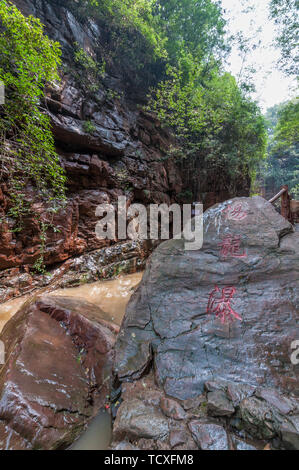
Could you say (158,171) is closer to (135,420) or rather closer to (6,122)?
(6,122)

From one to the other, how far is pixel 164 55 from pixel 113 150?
17.7 feet

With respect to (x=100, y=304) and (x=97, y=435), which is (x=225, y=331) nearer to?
(x=97, y=435)

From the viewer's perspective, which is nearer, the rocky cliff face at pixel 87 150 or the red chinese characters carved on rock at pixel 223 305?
the red chinese characters carved on rock at pixel 223 305

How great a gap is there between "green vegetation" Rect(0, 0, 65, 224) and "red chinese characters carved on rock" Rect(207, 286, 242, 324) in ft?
14.6

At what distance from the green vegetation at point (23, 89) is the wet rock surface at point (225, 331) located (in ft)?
12.2

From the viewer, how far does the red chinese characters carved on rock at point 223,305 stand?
2.08 metres

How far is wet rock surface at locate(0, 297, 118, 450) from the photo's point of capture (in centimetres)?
157

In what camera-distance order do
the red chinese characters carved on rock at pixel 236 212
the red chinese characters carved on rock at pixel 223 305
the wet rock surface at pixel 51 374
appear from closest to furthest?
the wet rock surface at pixel 51 374 < the red chinese characters carved on rock at pixel 223 305 < the red chinese characters carved on rock at pixel 236 212

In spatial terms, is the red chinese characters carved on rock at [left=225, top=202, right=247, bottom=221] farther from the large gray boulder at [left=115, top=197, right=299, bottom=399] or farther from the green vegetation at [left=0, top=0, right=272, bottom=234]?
the green vegetation at [left=0, top=0, right=272, bottom=234]

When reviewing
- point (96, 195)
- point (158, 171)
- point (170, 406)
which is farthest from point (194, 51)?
point (170, 406)

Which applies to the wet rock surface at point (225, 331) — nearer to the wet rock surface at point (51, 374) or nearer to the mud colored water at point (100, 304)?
the mud colored water at point (100, 304)

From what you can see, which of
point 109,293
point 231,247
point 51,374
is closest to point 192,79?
point 231,247

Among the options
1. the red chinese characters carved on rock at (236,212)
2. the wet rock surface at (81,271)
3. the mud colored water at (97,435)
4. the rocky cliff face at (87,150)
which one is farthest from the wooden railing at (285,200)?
the rocky cliff face at (87,150)

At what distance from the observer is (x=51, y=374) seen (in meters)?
2.04
